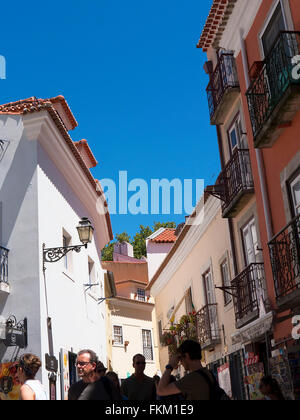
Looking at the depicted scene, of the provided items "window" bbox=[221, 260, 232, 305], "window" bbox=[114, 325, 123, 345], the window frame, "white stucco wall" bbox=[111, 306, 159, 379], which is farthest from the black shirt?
"window" bbox=[114, 325, 123, 345]

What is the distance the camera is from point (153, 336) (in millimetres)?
36844

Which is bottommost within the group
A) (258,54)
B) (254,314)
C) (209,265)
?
(254,314)

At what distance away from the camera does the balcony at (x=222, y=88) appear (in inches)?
546

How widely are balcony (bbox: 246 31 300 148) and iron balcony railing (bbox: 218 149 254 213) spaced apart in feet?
5.77

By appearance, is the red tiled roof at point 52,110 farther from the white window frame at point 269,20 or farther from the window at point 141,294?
the window at point 141,294

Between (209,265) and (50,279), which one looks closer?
(50,279)

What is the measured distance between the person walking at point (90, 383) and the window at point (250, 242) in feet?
25.8

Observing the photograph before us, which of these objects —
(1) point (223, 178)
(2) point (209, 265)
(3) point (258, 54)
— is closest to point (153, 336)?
(2) point (209, 265)

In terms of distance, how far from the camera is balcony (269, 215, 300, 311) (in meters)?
9.27

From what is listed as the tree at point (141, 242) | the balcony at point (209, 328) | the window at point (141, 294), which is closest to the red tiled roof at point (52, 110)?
the balcony at point (209, 328)

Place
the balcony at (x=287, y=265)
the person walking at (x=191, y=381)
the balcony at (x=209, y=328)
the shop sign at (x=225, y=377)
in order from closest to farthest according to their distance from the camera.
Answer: the person walking at (x=191, y=381) < the balcony at (x=287, y=265) < the shop sign at (x=225, y=377) < the balcony at (x=209, y=328)

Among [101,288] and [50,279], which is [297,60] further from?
[101,288]

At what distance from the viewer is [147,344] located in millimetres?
36406
